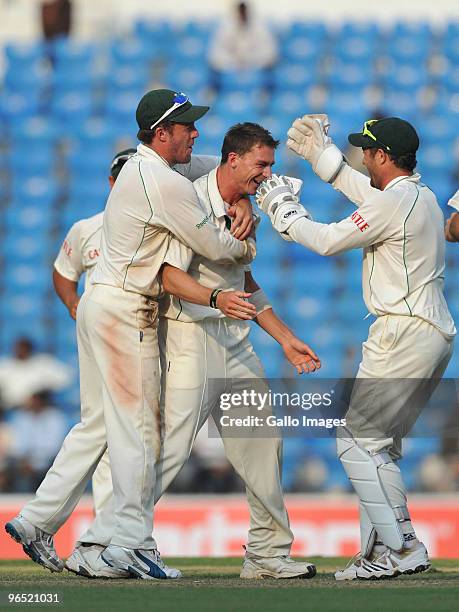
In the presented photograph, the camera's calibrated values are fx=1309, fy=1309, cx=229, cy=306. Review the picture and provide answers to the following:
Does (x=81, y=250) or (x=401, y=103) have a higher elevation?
(x=81, y=250)

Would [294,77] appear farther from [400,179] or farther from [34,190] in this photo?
[400,179]

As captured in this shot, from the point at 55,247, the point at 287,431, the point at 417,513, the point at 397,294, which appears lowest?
the point at 417,513

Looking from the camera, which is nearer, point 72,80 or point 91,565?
point 91,565

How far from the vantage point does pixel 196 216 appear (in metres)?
5.34

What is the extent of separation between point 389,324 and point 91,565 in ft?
5.19

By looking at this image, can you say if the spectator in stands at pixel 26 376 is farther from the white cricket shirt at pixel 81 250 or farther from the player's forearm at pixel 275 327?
the player's forearm at pixel 275 327

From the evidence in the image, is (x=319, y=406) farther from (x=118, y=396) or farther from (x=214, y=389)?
(x=118, y=396)

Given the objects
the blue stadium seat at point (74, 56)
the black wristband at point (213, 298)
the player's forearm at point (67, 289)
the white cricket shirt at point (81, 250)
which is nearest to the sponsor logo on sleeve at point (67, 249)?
the white cricket shirt at point (81, 250)

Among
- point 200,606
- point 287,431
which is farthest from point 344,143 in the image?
point 200,606

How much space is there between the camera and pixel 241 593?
4719 millimetres

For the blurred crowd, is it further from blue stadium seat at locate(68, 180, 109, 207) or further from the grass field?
the grass field

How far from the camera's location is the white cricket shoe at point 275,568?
5.48 meters

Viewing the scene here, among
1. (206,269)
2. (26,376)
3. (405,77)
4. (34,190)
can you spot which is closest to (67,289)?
(206,269)

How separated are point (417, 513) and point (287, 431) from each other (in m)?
2.86
